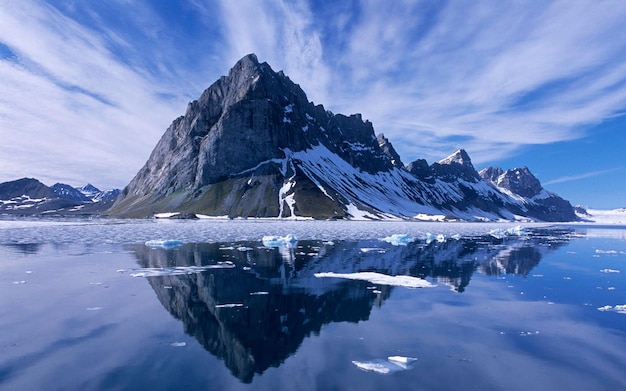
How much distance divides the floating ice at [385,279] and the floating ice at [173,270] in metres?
8.75

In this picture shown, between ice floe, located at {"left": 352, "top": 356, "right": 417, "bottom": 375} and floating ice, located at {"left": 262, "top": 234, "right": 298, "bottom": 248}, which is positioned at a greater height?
floating ice, located at {"left": 262, "top": 234, "right": 298, "bottom": 248}

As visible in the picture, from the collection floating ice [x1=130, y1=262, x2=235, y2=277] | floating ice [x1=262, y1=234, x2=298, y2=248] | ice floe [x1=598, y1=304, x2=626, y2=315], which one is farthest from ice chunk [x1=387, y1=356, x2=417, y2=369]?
floating ice [x1=262, y1=234, x2=298, y2=248]

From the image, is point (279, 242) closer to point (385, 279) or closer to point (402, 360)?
point (385, 279)

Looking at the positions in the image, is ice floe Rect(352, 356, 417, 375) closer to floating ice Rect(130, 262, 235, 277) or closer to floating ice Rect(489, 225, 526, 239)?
floating ice Rect(130, 262, 235, 277)

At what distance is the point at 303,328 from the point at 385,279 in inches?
482

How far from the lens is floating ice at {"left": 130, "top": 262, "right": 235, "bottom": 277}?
93.1 feet

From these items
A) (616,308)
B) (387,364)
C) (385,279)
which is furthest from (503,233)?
(387,364)

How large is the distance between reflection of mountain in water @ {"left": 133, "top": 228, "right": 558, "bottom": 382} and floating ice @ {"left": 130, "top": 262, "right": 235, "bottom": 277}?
855 millimetres

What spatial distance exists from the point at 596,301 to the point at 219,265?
1043 inches

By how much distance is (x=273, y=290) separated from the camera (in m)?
24.0

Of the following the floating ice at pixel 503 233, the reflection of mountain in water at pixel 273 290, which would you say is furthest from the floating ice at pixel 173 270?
the floating ice at pixel 503 233

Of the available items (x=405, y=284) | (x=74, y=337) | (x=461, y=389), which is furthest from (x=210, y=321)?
(x=405, y=284)

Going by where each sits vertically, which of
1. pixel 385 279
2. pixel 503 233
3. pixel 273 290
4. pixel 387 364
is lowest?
pixel 387 364

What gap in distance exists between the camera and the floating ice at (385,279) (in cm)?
2656
